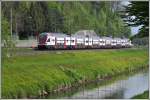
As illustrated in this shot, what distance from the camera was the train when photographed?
4381 centimetres

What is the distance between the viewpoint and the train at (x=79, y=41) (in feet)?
144

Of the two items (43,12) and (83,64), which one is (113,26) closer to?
(43,12)

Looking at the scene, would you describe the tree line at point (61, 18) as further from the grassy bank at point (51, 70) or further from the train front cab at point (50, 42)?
the grassy bank at point (51, 70)

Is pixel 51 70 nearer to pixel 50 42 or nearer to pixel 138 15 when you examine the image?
pixel 138 15

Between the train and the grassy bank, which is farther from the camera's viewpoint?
the train

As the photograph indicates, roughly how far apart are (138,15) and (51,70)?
1080 centimetres

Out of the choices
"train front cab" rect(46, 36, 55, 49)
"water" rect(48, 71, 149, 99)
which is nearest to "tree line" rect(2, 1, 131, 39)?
"train front cab" rect(46, 36, 55, 49)

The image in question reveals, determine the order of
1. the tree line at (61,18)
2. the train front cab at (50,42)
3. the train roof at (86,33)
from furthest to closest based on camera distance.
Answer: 1. the train roof at (86,33)
2. the tree line at (61,18)
3. the train front cab at (50,42)

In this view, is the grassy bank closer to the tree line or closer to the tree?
the tree line

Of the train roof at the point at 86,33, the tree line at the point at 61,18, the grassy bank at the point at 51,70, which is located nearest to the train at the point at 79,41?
the train roof at the point at 86,33

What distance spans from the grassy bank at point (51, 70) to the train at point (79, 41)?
3931mm

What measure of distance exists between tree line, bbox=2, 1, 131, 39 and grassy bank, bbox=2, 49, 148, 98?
3723 millimetres

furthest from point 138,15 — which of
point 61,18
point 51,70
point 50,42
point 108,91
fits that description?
point 61,18

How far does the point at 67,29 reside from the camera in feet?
179
